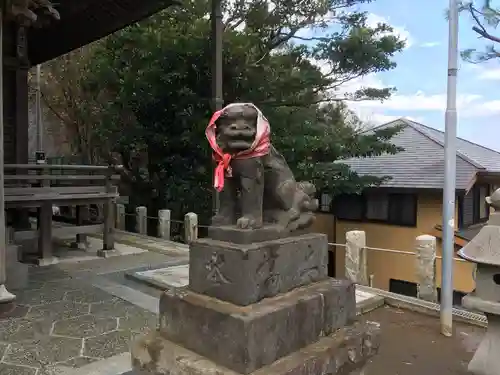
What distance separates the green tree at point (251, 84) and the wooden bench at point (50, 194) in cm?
353

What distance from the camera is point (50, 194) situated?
7953 mm

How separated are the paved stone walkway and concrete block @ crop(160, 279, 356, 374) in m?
1.81

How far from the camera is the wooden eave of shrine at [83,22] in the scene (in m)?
7.91

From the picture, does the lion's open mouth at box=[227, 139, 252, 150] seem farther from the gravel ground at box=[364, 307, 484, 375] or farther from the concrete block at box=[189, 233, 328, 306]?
the gravel ground at box=[364, 307, 484, 375]

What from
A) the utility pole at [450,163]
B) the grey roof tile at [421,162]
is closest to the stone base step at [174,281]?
the utility pole at [450,163]

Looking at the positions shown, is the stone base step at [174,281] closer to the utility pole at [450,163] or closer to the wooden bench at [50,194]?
the utility pole at [450,163]

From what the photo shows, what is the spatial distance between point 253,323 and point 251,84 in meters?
9.71

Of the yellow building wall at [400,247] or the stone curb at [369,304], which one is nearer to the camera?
the stone curb at [369,304]

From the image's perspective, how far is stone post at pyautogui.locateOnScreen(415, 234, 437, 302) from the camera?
259 inches

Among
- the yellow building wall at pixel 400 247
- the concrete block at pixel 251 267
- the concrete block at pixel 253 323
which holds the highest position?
the concrete block at pixel 251 267

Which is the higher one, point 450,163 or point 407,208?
point 450,163

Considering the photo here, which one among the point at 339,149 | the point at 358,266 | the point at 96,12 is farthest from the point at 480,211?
the point at 96,12

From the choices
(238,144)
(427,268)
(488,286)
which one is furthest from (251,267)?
(427,268)

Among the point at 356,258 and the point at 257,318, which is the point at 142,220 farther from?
the point at 257,318
